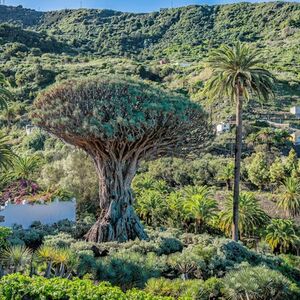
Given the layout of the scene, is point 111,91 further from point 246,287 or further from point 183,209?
point 183,209

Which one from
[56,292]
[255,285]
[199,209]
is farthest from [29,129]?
[56,292]

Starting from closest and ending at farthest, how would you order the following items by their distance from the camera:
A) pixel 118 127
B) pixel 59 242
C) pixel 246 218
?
1. pixel 59 242
2. pixel 118 127
3. pixel 246 218

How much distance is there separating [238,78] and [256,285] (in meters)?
13.0

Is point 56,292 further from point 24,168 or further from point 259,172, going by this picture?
point 259,172

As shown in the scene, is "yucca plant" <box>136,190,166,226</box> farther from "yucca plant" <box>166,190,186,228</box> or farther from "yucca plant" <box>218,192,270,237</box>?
"yucca plant" <box>218,192,270,237</box>

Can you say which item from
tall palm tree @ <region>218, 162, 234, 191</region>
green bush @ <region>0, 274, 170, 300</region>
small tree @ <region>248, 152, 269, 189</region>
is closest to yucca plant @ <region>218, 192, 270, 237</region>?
tall palm tree @ <region>218, 162, 234, 191</region>

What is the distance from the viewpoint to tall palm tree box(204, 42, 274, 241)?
79.0 feet

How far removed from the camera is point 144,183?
39.1 m

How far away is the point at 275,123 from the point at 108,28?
64.7 metres

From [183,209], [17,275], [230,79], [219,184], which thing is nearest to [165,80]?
[219,184]

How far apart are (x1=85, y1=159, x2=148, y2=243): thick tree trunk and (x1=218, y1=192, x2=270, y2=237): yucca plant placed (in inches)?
487

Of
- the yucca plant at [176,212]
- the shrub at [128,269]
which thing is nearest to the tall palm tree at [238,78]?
the yucca plant at [176,212]

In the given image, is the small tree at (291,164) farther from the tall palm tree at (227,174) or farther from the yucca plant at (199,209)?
the yucca plant at (199,209)

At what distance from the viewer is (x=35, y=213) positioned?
24.4 meters
